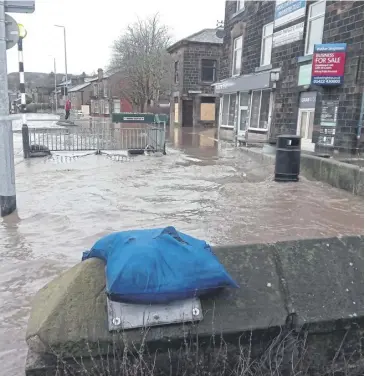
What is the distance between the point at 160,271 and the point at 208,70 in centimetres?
3604

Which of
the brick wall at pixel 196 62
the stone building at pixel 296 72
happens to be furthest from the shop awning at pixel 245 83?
the brick wall at pixel 196 62

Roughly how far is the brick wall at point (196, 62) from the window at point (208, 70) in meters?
0.36

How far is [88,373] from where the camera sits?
7.63ft

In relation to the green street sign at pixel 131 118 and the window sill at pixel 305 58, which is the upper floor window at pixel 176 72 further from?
the green street sign at pixel 131 118

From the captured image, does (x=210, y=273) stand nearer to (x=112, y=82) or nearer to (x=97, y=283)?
(x=97, y=283)

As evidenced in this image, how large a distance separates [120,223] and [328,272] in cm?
439

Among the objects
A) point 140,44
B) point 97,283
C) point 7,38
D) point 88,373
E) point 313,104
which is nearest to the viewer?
point 88,373

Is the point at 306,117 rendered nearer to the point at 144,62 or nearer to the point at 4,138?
the point at 4,138

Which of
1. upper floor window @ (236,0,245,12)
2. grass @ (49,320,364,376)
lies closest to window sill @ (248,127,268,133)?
upper floor window @ (236,0,245,12)

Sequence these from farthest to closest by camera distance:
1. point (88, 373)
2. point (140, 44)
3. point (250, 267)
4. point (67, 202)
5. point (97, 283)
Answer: point (140, 44), point (67, 202), point (250, 267), point (97, 283), point (88, 373)

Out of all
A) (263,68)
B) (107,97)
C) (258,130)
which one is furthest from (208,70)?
(107,97)

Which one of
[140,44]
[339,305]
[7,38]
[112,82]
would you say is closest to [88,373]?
[339,305]

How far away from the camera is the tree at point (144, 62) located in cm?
4253

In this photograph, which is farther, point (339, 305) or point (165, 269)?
point (339, 305)
